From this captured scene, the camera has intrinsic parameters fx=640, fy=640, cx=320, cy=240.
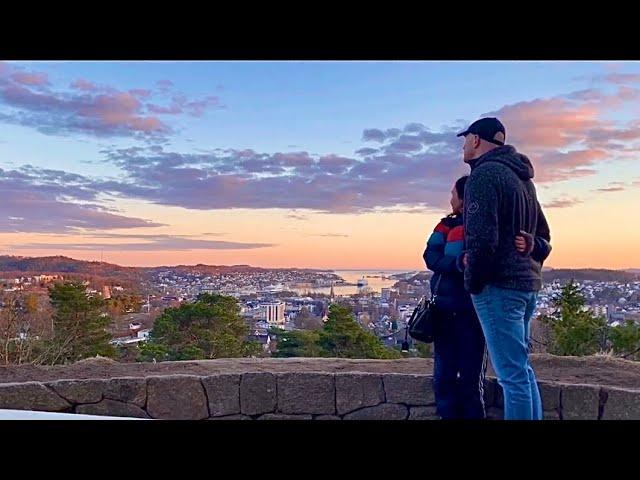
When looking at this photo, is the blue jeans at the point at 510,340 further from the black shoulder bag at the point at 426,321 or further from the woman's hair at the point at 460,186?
the woman's hair at the point at 460,186

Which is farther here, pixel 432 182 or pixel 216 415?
pixel 432 182

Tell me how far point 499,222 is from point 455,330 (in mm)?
625

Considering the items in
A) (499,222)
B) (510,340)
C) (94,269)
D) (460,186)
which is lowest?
(510,340)

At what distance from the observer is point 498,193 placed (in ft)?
9.37

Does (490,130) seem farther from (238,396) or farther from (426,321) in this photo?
(238,396)

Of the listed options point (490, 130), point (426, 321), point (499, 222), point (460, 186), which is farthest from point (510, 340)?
point (490, 130)

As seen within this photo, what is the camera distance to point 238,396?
3553mm

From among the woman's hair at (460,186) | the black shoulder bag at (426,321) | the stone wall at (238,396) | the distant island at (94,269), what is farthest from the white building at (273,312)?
the woman's hair at (460,186)

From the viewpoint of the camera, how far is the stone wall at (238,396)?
11.6 feet

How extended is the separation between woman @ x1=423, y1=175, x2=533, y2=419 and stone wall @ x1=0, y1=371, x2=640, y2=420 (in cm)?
27
